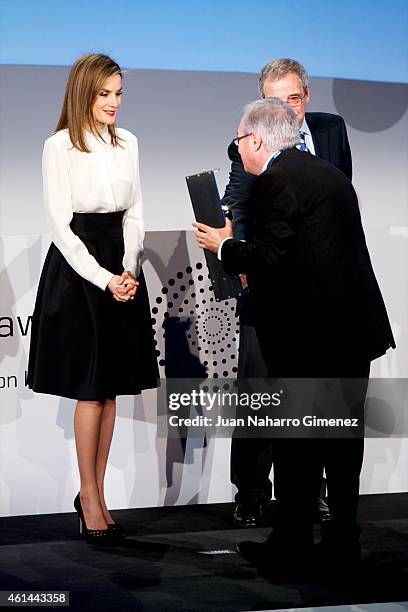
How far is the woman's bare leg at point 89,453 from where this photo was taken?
3516mm

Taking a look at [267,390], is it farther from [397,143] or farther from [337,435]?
[397,143]

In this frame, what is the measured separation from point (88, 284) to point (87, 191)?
0.31 metres

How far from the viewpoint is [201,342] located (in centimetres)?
420

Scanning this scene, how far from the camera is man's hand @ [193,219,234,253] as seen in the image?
133 inches

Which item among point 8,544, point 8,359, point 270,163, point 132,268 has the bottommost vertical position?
point 8,544

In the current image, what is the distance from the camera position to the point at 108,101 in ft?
11.5

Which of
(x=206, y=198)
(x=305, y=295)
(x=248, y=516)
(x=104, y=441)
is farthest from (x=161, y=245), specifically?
(x=305, y=295)

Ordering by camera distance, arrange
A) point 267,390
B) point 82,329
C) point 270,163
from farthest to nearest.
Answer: point 267,390, point 82,329, point 270,163

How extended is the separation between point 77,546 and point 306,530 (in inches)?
31.8

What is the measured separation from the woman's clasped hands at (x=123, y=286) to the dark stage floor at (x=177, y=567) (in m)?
0.82

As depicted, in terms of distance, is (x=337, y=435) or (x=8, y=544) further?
(x=8, y=544)

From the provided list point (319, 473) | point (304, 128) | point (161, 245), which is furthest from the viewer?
point (161, 245)

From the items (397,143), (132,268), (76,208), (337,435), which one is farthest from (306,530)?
(397,143)

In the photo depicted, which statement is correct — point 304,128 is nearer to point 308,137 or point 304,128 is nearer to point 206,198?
point 308,137
